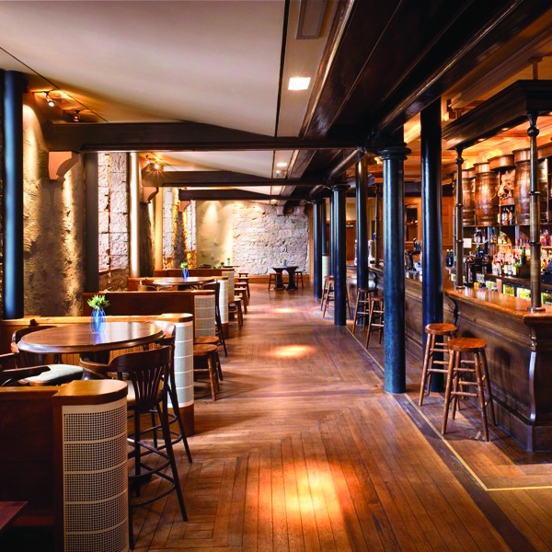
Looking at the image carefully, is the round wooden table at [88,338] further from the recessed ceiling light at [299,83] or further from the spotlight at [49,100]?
the spotlight at [49,100]

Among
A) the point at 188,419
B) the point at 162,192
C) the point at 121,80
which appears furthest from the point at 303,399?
the point at 162,192

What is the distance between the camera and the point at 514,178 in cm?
730

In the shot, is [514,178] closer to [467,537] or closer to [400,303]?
[400,303]

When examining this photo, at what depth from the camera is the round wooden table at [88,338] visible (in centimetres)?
312

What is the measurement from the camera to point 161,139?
568cm

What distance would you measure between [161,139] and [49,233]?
1.39 meters

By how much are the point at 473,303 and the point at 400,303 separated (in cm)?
80

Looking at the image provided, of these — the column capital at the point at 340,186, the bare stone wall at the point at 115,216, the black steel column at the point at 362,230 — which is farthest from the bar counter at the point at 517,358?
the column capital at the point at 340,186

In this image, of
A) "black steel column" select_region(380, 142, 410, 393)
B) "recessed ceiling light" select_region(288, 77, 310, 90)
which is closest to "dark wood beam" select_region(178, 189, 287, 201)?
"black steel column" select_region(380, 142, 410, 393)

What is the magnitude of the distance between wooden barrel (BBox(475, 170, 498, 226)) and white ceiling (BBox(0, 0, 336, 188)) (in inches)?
128

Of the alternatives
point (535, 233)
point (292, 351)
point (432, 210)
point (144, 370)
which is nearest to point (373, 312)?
point (292, 351)

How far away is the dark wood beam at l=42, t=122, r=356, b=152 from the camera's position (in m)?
5.60

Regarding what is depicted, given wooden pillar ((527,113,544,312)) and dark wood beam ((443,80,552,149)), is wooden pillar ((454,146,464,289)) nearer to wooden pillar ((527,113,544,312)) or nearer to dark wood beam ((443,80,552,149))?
dark wood beam ((443,80,552,149))

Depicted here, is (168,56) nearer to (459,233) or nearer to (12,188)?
(12,188)
